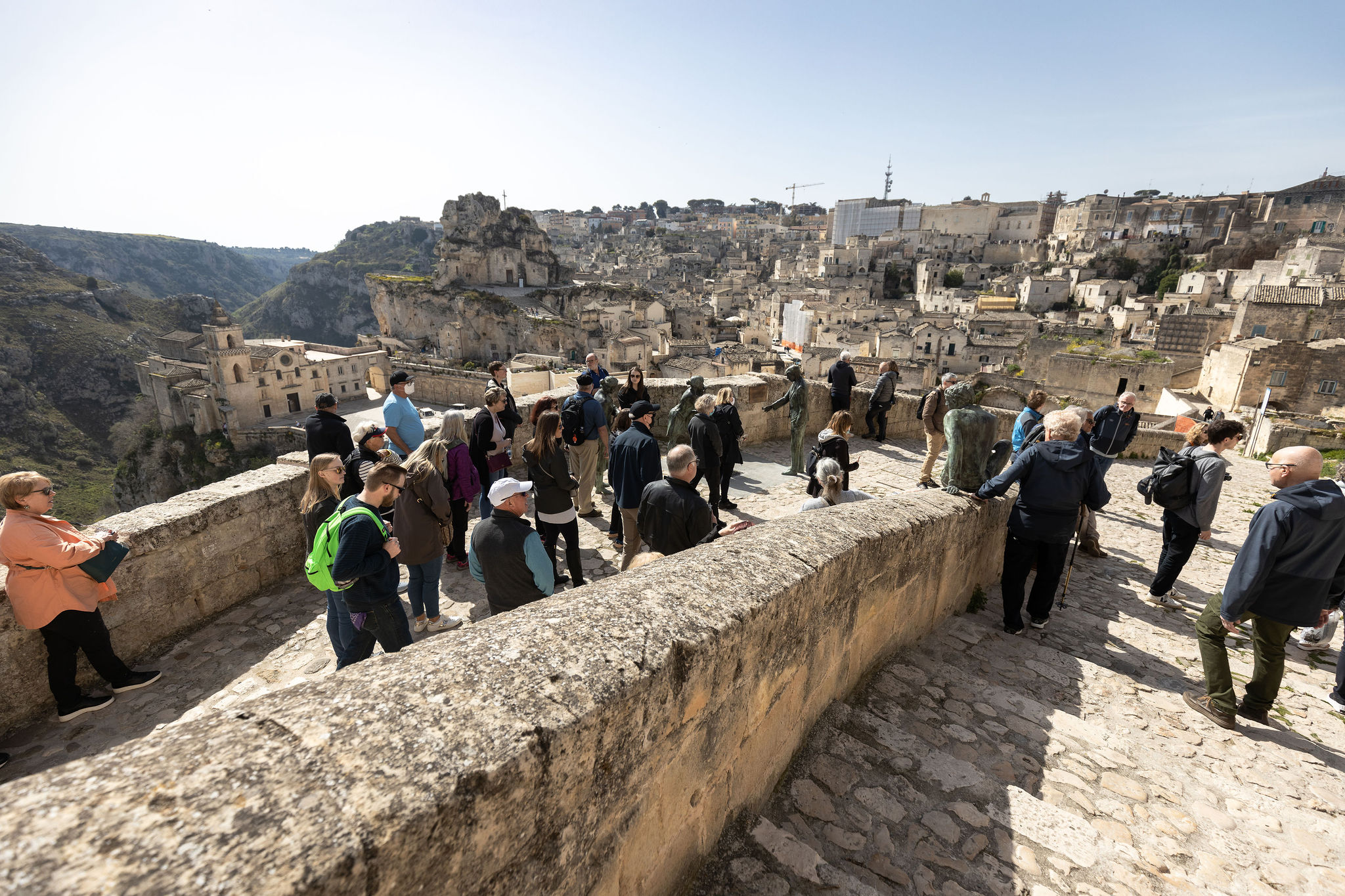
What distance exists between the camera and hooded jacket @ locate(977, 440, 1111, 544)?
171 inches

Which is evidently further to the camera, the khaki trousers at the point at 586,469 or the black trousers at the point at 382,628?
the khaki trousers at the point at 586,469

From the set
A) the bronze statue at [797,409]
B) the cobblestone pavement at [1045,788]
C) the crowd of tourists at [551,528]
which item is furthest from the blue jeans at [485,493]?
the bronze statue at [797,409]

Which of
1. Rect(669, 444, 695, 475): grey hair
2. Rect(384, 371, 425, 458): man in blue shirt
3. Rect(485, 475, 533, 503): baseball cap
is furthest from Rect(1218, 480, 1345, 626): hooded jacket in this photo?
Rect(384, 371, 425, 458): man in blue shirt

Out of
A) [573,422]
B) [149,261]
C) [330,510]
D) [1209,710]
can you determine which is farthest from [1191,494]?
[149,261]

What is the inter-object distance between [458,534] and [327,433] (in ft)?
4.74

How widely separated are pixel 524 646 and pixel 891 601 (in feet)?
8.73

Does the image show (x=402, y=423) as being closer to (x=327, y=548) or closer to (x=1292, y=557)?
(x=327, y=548)

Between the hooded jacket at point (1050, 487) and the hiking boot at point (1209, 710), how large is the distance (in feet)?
3.86

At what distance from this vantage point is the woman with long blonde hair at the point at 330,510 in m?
3.73

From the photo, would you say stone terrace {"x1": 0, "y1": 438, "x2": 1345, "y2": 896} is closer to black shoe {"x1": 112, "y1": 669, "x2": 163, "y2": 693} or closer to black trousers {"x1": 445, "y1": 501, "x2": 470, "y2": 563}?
black shoe {"x1": 112, "y1": 669, "x2": 163, "y2": 693}

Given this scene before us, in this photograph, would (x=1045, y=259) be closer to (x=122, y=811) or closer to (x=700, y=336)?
(x=700, y=336)

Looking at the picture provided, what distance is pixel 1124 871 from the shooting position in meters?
2.44

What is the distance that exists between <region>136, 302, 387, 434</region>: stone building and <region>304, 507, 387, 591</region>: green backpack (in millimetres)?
39330

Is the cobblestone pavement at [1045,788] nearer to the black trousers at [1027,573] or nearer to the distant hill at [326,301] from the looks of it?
the black trousers at [1027,573]
